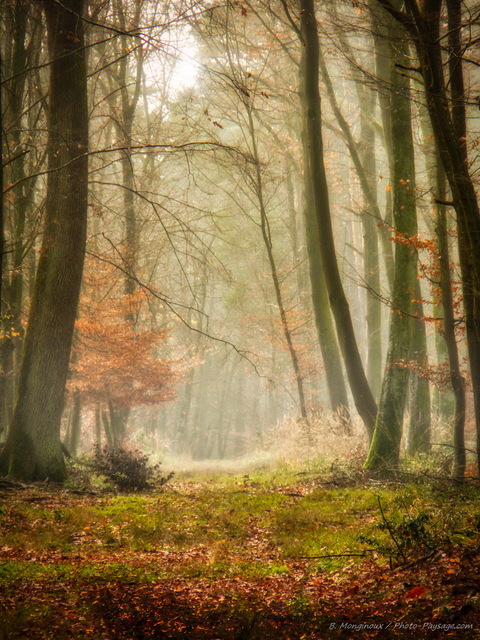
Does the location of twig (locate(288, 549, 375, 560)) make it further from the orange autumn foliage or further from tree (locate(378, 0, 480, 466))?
the orange autumn foliage

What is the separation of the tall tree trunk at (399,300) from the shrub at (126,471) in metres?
3.85

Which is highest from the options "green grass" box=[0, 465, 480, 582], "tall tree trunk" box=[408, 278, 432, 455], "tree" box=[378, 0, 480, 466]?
"tree" box=[378, 0, 480, 466]

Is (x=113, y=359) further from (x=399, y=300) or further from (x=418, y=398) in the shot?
(x=399, y=300)

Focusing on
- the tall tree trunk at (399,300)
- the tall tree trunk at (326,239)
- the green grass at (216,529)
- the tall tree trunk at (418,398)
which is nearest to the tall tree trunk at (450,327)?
the tall tree trunk at (399,300)

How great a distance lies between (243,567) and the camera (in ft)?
12.8

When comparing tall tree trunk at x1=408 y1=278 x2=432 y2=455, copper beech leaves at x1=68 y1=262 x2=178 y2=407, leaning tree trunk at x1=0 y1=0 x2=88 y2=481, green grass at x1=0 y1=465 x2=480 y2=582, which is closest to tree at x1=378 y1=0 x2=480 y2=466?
green grass at x1=0 y1=465 x2=480 y2=582

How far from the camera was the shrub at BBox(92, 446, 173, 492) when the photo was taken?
794cm

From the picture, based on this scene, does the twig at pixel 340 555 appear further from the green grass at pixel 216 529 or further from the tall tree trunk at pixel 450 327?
the tall tree trunk at pixel 450 327

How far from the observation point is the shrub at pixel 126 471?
7.94 m

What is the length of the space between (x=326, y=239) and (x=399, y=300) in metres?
2.14

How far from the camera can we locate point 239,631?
2643 millimetres

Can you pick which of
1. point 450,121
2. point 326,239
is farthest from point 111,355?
point 450,121

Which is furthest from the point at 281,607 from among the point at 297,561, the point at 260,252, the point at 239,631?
the point at 260,252

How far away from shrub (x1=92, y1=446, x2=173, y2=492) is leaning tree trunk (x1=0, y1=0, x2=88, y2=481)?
1003mm
